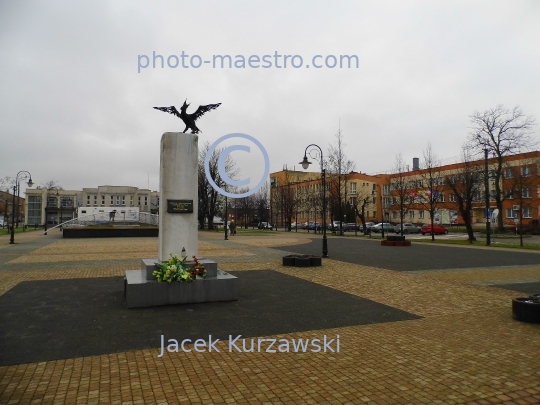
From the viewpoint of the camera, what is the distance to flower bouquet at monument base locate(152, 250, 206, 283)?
837 centimetres

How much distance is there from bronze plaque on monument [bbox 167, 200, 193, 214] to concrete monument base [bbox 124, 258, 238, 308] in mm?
1212

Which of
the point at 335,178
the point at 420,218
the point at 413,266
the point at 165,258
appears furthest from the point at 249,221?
the point at 165,258

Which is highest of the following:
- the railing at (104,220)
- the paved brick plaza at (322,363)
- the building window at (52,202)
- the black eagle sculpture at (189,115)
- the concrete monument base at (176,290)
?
the building window at (52,202)

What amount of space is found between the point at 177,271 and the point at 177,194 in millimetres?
1775

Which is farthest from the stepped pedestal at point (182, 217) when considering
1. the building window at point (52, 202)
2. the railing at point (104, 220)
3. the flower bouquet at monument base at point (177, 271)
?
the building window at point (52, 202)

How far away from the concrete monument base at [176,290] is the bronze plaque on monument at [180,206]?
47.7 inches

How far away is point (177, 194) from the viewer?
9086 millimetres

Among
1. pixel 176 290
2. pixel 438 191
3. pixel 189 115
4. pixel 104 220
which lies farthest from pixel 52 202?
pixel 176 290

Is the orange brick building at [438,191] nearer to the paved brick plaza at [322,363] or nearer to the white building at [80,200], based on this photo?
the paved brick plaza at [322,363]

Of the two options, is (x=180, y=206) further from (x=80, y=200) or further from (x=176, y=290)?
(x=80, y=200)

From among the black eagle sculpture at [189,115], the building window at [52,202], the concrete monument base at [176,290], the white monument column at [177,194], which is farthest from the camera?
the building window at [52,202]

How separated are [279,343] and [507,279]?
9694 millimetres

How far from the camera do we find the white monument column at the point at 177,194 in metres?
8.99

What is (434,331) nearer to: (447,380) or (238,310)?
(447,380)
